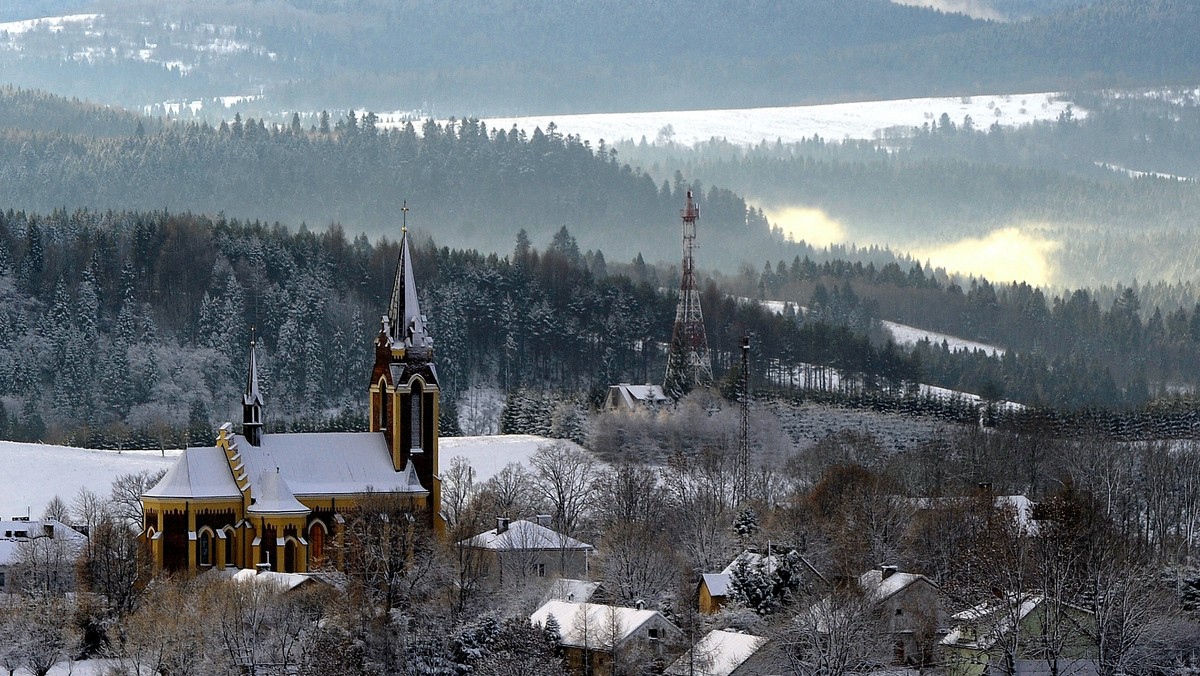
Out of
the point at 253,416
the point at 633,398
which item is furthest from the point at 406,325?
the point at 633,398

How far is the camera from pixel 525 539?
4053 inches

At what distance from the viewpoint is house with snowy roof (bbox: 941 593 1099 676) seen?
77750 mm

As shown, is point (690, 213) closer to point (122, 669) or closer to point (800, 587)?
point (800, 587)

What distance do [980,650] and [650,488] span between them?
42713 mm

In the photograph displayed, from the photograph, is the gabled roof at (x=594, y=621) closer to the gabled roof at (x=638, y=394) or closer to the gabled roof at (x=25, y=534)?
the gabled roof at (x=25, y=534)

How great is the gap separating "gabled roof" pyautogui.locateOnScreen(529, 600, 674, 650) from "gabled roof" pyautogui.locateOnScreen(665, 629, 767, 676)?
2.40 meters

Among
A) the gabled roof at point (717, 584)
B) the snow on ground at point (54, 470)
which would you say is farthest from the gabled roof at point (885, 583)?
the snow on ground at point (54, 470)

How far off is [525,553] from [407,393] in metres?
11.7

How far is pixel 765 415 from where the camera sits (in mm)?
167250

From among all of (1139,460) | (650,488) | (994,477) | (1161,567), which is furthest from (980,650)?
(1139,460)

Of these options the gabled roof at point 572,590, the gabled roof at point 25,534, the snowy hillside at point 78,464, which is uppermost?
the gabled roof at point 572,590

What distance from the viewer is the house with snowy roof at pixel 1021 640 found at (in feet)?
255

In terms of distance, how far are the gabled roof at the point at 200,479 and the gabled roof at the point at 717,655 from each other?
30902mm

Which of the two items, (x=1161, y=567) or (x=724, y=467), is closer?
(x=1161, y=567)
